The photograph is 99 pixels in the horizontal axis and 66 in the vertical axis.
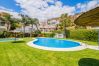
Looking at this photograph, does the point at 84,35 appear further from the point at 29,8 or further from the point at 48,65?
the point at 29,8

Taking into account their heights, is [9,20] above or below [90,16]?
above

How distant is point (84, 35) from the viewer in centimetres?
2769

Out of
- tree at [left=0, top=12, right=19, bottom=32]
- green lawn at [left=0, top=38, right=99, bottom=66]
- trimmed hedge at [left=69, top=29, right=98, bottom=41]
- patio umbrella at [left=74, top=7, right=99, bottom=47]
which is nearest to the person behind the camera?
patio umbrella at [left=74, top=7, right=99, bottom=47]

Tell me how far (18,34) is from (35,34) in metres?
6.29

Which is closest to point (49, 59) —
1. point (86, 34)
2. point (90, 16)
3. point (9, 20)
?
point (90, 16)

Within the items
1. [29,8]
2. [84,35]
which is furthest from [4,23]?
[29,8]

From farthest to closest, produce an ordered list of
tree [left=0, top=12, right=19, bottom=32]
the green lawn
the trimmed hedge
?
tree [left=0, top=12, right=19, bottom=32]
the trimmed hedge
the green lawn

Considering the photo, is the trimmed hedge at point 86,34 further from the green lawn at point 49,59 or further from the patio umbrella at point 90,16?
the patio umbrella at point 90,16

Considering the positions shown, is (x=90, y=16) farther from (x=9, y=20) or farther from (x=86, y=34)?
(x=9, y=20)

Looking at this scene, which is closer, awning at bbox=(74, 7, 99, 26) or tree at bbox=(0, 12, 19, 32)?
awning at bbox=(74, 7, 99, 26)

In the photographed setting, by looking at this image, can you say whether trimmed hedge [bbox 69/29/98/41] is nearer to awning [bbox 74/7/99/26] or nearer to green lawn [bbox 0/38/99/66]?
green lawn [bbox 0/38/99/66]

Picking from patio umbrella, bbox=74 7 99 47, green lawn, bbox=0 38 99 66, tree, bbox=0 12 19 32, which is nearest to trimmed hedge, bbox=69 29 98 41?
Result: green lawn, bbox=0 38 99 66

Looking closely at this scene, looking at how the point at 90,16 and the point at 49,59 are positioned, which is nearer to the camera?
the point at 90,16

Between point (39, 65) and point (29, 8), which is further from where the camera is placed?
point (29, 8)
